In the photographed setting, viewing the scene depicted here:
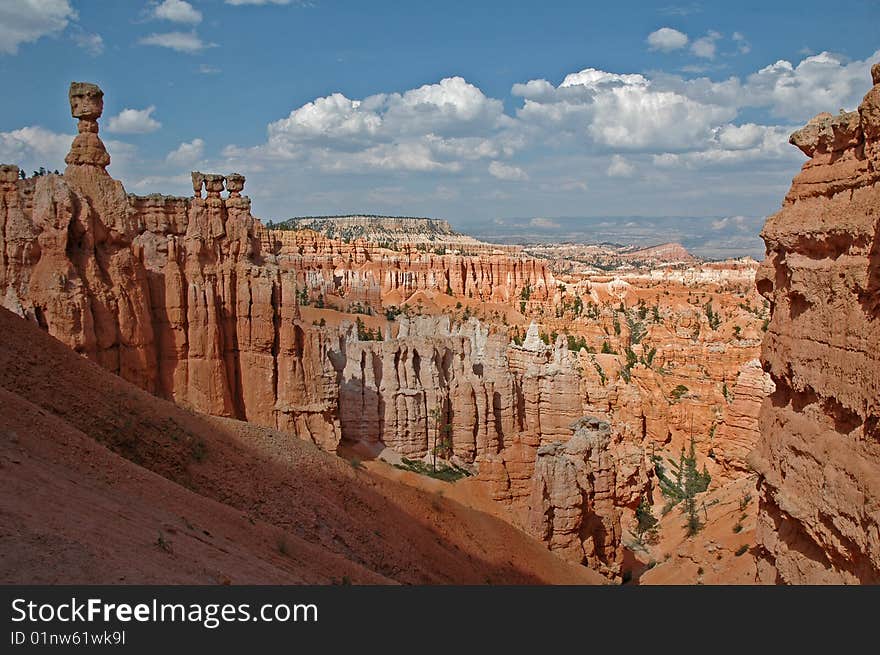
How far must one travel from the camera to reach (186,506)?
11.0 m

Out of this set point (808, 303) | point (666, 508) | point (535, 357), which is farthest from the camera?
point (535, 357)

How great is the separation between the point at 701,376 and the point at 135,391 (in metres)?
35.5

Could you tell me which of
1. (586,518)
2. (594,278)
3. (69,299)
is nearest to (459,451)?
(586,518)

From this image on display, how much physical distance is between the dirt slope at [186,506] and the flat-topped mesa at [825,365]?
21.8 ft

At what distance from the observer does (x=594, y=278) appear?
399 ft

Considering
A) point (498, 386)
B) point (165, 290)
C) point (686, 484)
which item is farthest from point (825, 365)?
point (498, 386)

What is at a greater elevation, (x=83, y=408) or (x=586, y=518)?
(x=83, y=408)

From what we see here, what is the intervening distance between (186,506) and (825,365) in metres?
9.31

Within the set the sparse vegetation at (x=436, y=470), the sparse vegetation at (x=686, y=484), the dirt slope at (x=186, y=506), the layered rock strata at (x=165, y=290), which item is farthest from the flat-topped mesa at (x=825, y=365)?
the layered rock strata at (x=165, y=290)

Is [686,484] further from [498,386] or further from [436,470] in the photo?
[436,470]

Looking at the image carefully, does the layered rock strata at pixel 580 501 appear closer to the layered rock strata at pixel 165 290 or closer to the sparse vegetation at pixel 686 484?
the sparse vegetation at pixel 686 484

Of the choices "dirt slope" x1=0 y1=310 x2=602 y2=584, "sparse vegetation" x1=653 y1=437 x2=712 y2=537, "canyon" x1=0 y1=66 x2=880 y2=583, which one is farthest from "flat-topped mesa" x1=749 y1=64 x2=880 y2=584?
"sparse vegetation" x1=653 y1=437 x2=712 y2=537

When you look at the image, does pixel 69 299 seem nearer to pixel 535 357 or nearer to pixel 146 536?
pixel 146 536

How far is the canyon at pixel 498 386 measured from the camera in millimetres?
9758
